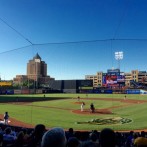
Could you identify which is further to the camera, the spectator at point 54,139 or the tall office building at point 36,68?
the tall office building at point 36,68

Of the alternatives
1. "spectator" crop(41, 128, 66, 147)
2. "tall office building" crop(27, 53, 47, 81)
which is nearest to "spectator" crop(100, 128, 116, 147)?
"spectator" crop(41, 128, 66, 147)

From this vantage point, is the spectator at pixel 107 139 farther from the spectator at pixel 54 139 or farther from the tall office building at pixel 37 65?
the tall office building at pixel 37 65

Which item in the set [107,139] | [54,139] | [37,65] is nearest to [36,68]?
[37,65]

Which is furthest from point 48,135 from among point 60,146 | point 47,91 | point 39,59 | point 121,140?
point 47,91

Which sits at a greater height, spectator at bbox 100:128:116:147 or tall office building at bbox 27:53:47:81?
tall office building at bbox 27:53:47:81

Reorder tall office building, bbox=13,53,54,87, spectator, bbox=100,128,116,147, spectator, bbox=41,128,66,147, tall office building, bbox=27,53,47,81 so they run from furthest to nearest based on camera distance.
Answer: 1. tall office building, bbox=13,53,54,87
2. tall office building, bbox=27,53,47,81
3. spectator, bbox=100,128,116,147
4. spectator, bbox=41,128,66,147

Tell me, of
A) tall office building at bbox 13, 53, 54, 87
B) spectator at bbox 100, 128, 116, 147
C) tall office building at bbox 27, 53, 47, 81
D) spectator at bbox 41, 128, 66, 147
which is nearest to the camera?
spectator at bbox 41, 128, 66, 147

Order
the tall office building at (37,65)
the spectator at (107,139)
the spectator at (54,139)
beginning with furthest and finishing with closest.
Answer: the tall office building at (37,65) < the spectator at (107,139) < the spectator at (54,139)

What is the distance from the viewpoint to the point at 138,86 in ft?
309

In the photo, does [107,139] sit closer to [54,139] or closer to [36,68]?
[54,139]

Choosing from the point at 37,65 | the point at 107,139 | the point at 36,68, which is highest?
the point at 37,65

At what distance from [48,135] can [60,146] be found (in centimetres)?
19

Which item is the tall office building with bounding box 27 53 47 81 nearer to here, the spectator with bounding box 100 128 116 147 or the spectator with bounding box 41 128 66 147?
the spectator with bounding box 100 128 116 147

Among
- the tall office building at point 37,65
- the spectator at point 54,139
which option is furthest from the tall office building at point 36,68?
the spectator at point 54,139
